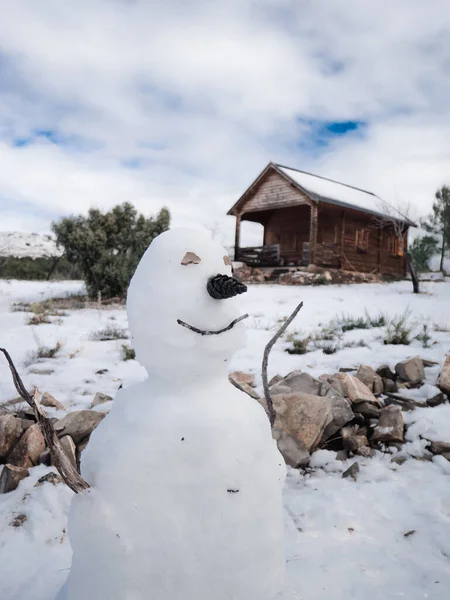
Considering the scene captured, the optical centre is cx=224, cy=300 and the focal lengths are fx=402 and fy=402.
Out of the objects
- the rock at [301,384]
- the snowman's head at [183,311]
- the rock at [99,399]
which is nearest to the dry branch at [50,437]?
the snowman's head at [183,311]

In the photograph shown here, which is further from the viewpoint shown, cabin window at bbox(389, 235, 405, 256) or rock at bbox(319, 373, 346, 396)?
cabin window at bbox(389, 235, 405, 256)

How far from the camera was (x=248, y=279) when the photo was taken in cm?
1473

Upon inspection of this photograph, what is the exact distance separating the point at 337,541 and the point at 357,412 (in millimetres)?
1399

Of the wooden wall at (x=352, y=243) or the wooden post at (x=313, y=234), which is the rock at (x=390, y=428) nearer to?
the wooden post at (x=313, y=234)

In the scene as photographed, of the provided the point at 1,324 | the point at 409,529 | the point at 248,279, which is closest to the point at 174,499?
the point at 409,529

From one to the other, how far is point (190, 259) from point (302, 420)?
2067mm

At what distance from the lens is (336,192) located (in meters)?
16.6

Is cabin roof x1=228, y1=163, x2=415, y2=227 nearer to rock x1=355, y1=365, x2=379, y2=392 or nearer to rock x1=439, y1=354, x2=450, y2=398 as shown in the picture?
rock x1=355, y1=365, x2=379, y2=392

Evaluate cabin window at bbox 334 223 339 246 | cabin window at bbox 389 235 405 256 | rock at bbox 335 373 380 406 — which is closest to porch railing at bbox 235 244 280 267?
cabin window at bbox 334 223 339 246

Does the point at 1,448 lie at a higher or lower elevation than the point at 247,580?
lower

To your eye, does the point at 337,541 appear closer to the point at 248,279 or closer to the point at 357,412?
the point at 357,412

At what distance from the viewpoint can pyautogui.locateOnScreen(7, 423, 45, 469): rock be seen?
2461 mm

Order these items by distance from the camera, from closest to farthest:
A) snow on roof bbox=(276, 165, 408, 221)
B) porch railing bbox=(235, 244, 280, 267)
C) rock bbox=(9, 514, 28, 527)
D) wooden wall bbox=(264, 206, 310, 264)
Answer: rock bbox=(9, 514, 28, 527), snow on roof bbox=(276, 165, 408, 221), porch railing bbox=(235, 244, 280, 267), wooden wall bbox=(264, 206, 310, 264)

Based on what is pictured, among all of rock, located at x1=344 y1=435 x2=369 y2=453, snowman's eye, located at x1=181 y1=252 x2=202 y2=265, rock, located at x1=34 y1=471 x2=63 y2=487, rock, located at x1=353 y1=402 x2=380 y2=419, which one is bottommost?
rock, located at x1=344 y1=435 x2=369 y2=453
